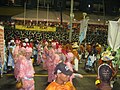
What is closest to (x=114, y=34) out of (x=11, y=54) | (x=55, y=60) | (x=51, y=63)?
(x=55, y=60)

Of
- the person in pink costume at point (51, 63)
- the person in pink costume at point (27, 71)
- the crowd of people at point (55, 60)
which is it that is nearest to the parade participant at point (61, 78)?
the crowd of people at point (55, 60)

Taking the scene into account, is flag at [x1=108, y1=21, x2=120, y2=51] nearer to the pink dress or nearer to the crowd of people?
the crowd of people

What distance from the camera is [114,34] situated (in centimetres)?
998

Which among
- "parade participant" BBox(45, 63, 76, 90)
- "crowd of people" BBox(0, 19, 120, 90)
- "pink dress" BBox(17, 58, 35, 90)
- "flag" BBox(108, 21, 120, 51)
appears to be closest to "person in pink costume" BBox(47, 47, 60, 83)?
"crowd of people" BBox(0, 19, 120, 90)

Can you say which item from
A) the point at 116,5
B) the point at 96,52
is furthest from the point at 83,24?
the point at 116,5

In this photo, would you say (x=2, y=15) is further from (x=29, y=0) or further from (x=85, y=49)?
(x=85, y=49)

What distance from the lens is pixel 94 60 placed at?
16297 millimetres

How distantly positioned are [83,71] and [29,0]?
100 feet

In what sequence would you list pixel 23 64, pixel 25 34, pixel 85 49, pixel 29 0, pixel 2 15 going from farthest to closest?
pixel 29 0 < pixel 2 15 < pixel 25 34 < pixel 85 49 < pixel 23 64

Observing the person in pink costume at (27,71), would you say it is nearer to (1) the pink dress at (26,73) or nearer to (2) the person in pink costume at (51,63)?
(1) the pink dress at (26,73)

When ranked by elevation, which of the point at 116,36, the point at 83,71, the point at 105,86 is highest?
the point at 116,36

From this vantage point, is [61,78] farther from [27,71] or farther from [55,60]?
[55,60]

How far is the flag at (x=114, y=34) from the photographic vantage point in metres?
9.94

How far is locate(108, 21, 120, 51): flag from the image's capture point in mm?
9938
